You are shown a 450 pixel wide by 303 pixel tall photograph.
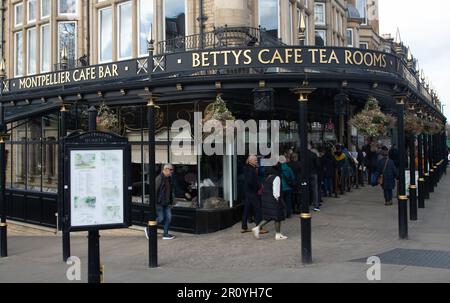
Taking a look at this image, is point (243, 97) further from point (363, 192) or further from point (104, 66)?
point (363, 192)

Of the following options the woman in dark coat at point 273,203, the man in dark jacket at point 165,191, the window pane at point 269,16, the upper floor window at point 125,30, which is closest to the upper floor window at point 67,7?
the upper floor window at point 125,30

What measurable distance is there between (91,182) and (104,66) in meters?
4.35

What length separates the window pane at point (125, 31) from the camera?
1506 cm

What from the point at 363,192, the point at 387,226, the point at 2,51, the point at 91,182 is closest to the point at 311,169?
the point at 387,226

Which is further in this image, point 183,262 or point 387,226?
point 387,226

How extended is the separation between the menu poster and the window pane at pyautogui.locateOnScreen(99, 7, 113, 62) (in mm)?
9426

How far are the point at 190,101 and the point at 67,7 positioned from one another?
7457 mm

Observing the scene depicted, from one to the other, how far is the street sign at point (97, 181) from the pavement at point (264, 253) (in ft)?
5.49

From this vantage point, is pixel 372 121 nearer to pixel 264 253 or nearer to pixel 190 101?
pixel 264 253

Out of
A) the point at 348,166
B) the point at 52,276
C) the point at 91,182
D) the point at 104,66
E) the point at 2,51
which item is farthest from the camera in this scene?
the point at 2,51

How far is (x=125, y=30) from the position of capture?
15172 millimetres

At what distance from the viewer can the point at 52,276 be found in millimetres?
8641

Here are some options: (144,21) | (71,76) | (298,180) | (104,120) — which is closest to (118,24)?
(144,21)

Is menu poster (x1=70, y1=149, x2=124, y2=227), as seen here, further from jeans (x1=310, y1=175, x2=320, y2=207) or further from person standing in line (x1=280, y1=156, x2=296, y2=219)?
jeans (x1=310, y1=175, x2=320, y2=207)
